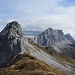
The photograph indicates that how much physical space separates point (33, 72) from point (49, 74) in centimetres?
1174

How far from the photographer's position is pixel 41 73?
194375mm

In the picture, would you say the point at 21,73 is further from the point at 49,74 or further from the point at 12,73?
the point at 49,74

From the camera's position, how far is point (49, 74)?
194m

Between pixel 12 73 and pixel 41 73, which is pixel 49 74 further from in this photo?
pixel 12 73

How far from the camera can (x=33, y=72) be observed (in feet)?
650

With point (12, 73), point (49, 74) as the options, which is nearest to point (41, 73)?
point (49, 74)

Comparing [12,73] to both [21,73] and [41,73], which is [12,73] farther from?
[41,73]

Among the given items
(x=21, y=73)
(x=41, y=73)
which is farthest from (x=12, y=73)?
(x=41, y=73)

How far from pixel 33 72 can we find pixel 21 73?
840cm

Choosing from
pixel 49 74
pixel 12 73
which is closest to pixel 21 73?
pixel 12 73

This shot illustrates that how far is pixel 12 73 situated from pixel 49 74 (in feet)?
85.5

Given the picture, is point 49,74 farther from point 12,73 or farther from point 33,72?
point 12,73

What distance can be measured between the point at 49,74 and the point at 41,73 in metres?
5.52
